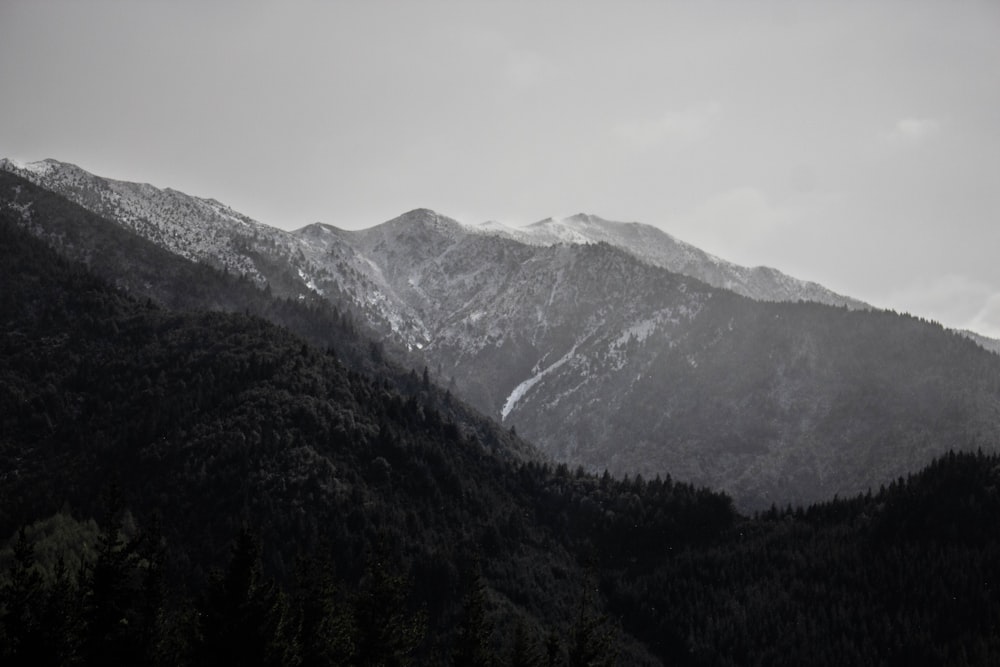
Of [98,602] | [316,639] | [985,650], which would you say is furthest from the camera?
[985,650]

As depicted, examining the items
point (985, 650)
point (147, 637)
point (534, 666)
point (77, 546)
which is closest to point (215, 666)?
point (147, 637)

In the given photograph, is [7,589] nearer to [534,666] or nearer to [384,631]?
[384,631]

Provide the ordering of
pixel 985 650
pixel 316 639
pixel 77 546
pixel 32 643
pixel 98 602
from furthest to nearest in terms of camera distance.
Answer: pixel 985 650, pixel 77 546, pixel 316 639, pixel 98 602, pixel 32 643

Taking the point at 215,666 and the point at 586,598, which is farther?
the point at 586,598

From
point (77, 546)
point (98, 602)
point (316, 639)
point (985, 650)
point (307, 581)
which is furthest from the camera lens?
point (985, 650)

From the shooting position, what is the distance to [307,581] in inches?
3132

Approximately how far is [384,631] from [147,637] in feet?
64.0

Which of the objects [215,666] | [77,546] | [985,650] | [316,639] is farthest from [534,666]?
[985,650]

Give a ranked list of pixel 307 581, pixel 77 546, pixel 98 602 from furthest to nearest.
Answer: pixel 77 546 → pixel 307 581 → pixel 98 602

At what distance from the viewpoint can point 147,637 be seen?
65.6 meters

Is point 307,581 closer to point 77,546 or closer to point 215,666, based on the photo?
point 215,666

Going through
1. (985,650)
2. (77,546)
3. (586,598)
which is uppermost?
(586,598)

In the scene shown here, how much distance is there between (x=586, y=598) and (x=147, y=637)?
112 ft

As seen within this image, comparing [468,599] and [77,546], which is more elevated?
[468,599]
